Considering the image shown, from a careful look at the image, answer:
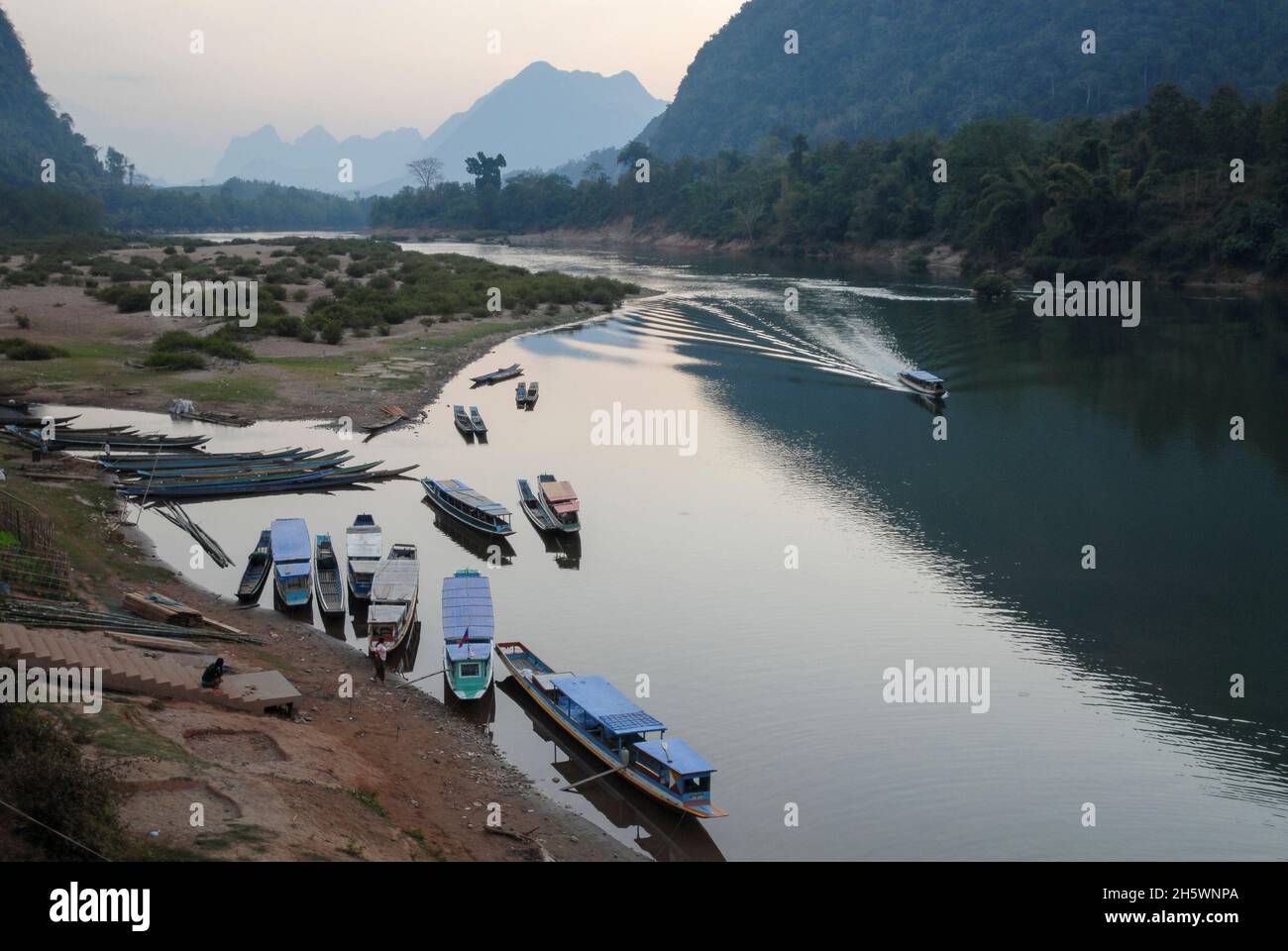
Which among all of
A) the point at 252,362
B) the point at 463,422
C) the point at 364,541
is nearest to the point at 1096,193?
the point at 463,422

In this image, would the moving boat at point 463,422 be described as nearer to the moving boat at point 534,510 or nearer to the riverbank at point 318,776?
the moving boat at point 534,510

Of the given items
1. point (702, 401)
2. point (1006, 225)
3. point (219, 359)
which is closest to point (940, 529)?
point (702, 401)

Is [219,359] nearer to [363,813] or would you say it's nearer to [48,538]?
[48,538]

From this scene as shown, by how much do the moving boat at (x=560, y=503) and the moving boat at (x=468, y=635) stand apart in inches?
274

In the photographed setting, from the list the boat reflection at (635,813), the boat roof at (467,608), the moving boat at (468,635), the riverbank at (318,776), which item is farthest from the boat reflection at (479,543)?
the boat reflection at (635,813)

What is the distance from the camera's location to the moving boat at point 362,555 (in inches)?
1157

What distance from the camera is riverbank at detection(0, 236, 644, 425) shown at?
5191 centimetres

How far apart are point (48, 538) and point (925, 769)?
21.3 metres

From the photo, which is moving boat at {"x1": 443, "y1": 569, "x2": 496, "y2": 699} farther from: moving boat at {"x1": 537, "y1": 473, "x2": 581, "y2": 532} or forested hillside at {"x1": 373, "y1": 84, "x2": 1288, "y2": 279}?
forested hillside at {"x1": 373, "y1": 84, "x2": 1288, "y2": 279}

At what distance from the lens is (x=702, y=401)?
188ft

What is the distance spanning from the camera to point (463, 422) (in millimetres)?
49969

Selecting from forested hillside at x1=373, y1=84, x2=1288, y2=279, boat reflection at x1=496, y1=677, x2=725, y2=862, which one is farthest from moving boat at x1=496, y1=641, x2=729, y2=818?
forested hillside at x1=373, y1=84, x2=1288, y2=279

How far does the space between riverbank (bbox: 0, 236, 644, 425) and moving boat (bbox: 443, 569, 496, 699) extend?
2458 centimetres
